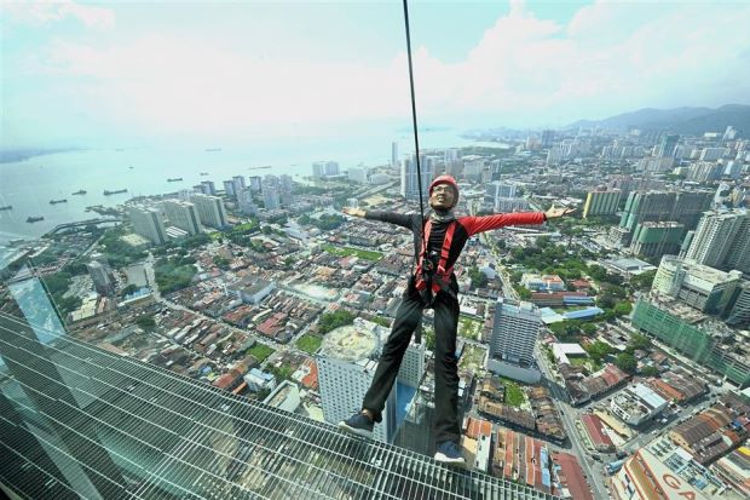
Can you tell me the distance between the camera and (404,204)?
2019 centimetres

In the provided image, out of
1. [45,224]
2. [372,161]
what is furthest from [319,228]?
[372,161]

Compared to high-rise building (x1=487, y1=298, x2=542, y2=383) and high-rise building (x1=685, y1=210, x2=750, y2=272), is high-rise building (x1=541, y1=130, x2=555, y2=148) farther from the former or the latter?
high-rise building (x1=487, y1=298, x2=542, y2=383)

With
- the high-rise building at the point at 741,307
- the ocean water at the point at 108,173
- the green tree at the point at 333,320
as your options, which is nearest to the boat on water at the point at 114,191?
the ocean water at the point at 108,173

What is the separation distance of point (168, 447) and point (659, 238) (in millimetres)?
17616

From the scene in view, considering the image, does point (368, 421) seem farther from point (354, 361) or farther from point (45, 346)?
point (45, 346)

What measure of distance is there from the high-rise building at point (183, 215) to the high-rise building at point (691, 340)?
1912 centimetres

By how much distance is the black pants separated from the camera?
1.32 metres

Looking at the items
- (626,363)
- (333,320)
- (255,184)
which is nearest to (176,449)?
(333,320)

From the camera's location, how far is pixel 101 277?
324 inches

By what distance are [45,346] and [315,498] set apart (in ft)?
12.6

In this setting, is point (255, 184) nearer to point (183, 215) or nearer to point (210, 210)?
point (210, 210)

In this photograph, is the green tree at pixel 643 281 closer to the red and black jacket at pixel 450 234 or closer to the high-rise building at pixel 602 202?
the high-rise building at pixel 602 202

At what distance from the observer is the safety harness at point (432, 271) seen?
133 cm

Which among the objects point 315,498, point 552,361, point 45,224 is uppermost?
point 45,224
